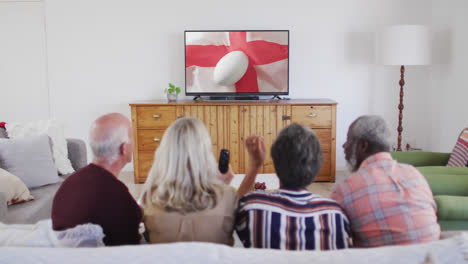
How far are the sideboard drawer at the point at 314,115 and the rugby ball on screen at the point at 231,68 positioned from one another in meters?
0.74

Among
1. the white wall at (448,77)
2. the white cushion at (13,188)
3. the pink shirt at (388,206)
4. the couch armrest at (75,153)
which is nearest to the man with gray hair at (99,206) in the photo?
the pink shirt at (388,206)

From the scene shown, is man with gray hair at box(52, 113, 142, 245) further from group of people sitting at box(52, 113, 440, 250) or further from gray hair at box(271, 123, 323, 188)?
gray hair at box(271, 123, 323, 188)

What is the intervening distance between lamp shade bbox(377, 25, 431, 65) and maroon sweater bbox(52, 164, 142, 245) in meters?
3.46

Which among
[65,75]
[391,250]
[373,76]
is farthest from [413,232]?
[65,75]

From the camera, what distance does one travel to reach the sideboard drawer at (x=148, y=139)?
4.45 m

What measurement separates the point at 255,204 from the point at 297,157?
0.21 meters

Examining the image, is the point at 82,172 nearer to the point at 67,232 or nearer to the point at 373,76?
the point at 67,232

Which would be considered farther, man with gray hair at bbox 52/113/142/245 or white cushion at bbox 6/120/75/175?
white cushion at bbox 6/120/75/175

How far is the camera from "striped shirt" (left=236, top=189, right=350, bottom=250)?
1397 mm

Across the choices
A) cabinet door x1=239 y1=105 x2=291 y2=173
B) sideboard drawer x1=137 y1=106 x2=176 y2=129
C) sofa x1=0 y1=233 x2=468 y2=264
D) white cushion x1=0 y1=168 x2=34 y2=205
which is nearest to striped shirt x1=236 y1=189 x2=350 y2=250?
sofa x1=0 y1=233 x2=468 y2=264

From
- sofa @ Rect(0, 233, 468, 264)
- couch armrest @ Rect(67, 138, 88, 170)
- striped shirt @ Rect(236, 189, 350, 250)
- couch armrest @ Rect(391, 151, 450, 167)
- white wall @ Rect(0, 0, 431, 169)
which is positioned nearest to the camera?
sofa @ Rect(0, 233, 468, 264)

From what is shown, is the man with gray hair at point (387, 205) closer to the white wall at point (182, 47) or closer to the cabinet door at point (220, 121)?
the cabinet door at point (220, 121)

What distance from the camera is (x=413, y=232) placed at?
1.52m

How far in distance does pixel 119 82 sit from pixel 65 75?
631mm
